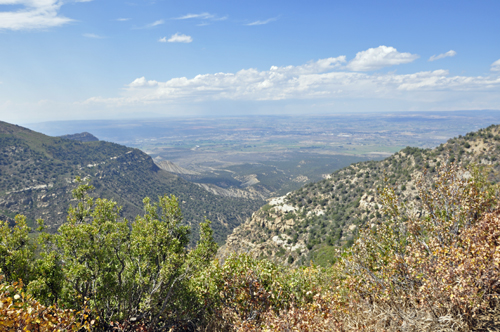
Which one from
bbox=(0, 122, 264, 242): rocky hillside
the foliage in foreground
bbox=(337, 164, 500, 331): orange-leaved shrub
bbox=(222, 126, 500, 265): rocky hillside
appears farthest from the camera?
bbox=(0, 122, 264, 242): rocky hillside

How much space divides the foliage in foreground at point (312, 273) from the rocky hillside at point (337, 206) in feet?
101

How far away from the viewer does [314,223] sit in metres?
58.9

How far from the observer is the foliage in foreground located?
25.3 feet

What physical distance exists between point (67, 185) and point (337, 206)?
131 meters

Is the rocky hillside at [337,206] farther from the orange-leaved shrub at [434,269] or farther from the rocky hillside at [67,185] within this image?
the rocky hillside at [67,185]

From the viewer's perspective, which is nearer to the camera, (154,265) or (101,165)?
(154,265)

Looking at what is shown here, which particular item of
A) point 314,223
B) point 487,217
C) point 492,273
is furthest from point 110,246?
point 314,223

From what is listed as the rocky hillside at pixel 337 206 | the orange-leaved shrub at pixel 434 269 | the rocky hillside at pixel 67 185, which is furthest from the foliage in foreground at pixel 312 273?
the rocky hillside at pixel 67 185

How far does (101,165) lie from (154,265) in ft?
652

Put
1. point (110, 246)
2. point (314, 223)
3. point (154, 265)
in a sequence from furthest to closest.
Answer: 1. point (314, 223)
2. point (154, 265)
3. point (110, 246)

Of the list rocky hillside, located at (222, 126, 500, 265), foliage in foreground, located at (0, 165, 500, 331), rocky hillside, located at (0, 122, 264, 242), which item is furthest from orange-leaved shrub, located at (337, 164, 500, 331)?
rocky hillside, located at (0, 122, 264, 242)

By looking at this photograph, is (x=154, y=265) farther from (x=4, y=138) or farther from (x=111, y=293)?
(x=4, y=138)

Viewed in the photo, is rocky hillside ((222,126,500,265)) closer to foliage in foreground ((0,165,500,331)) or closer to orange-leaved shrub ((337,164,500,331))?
foliage in foreground ((0,165,500,331))

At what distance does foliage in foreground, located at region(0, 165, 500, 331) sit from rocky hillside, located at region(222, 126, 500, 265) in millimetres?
30904
